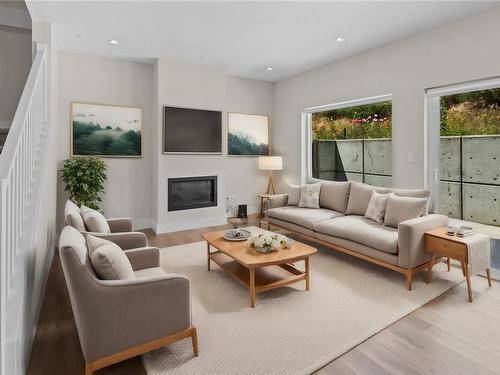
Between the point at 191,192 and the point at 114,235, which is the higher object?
the point at 191,192

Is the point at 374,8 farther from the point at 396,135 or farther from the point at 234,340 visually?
the point at 234,340

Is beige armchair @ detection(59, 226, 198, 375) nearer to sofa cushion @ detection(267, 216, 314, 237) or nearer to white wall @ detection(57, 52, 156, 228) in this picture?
sofa cushion @ detection(267, 216, 314, 237)

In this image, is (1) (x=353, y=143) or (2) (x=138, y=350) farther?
(1) (x=353, y=143)

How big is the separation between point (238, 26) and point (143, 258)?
303 centimetres

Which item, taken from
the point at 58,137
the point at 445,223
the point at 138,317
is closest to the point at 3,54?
the point at 58,137

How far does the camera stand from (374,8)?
132 inches

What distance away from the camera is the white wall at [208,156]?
514 centimetres

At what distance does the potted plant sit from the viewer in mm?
4380

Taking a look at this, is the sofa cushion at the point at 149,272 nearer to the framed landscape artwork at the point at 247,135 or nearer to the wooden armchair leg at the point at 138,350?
the wooden armchair leg at the point at 138,350

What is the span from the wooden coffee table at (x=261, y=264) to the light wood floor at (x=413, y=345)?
2.84 ft

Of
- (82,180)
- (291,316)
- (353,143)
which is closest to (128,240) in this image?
(291,316)

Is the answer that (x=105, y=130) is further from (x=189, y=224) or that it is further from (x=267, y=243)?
(x=267, y=243)

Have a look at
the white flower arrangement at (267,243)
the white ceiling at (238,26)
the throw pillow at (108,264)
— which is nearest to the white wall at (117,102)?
the white ceiling at (238,26)

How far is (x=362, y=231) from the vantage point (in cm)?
341
